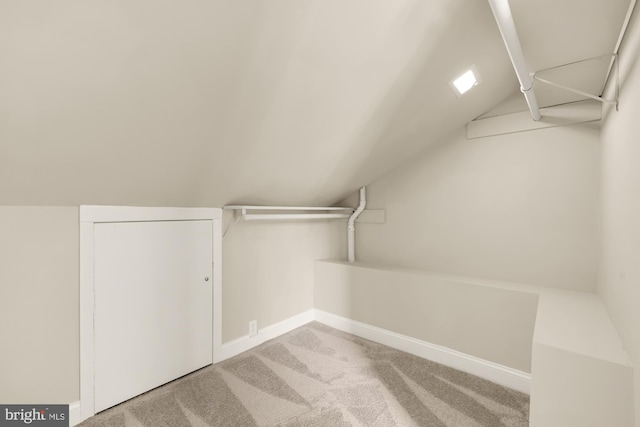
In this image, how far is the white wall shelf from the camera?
2246 millimetres

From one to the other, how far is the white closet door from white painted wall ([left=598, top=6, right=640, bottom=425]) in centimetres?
223

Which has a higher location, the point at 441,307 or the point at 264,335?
the point at 441,307

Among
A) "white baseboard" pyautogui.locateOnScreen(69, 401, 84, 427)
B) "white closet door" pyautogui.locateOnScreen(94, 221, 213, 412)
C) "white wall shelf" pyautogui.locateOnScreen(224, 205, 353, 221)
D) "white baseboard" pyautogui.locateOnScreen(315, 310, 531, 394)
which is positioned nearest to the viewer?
"white baseboard" pyautogui.locateOnScreen(69, 401, 84, 427)

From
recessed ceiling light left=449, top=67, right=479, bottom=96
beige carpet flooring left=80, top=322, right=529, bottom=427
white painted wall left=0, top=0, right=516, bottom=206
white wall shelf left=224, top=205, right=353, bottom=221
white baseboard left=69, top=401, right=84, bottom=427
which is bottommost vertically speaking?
beige carpet flooring left=80, top=322, right=529, bottom=427

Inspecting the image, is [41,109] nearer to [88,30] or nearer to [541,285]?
[88,30]

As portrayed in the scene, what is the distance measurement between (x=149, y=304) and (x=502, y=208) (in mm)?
2607

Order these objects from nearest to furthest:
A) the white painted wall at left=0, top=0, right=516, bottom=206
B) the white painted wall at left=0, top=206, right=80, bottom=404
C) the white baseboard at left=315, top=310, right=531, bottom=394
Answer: the white painted wall at left=0, top=0, right=516, bottom=206, the white painted wall at left=0, top=206, right=80, bottom=404, the white baseboard at left=315, top=310, right=531, bottom=394

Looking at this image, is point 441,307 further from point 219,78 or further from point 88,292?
point 88,292

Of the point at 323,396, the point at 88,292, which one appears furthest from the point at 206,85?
the point at 323,396

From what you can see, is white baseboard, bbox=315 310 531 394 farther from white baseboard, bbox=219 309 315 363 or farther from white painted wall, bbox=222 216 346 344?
white painted wall, bbox=222 216 346 344

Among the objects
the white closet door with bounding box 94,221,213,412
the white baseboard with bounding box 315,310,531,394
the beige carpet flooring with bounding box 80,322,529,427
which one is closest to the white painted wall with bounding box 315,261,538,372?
the white baseboard with bounding box 315,310,531,394

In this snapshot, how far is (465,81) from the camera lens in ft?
5.95

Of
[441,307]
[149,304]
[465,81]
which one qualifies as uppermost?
[465,81]

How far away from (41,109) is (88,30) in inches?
15.2
